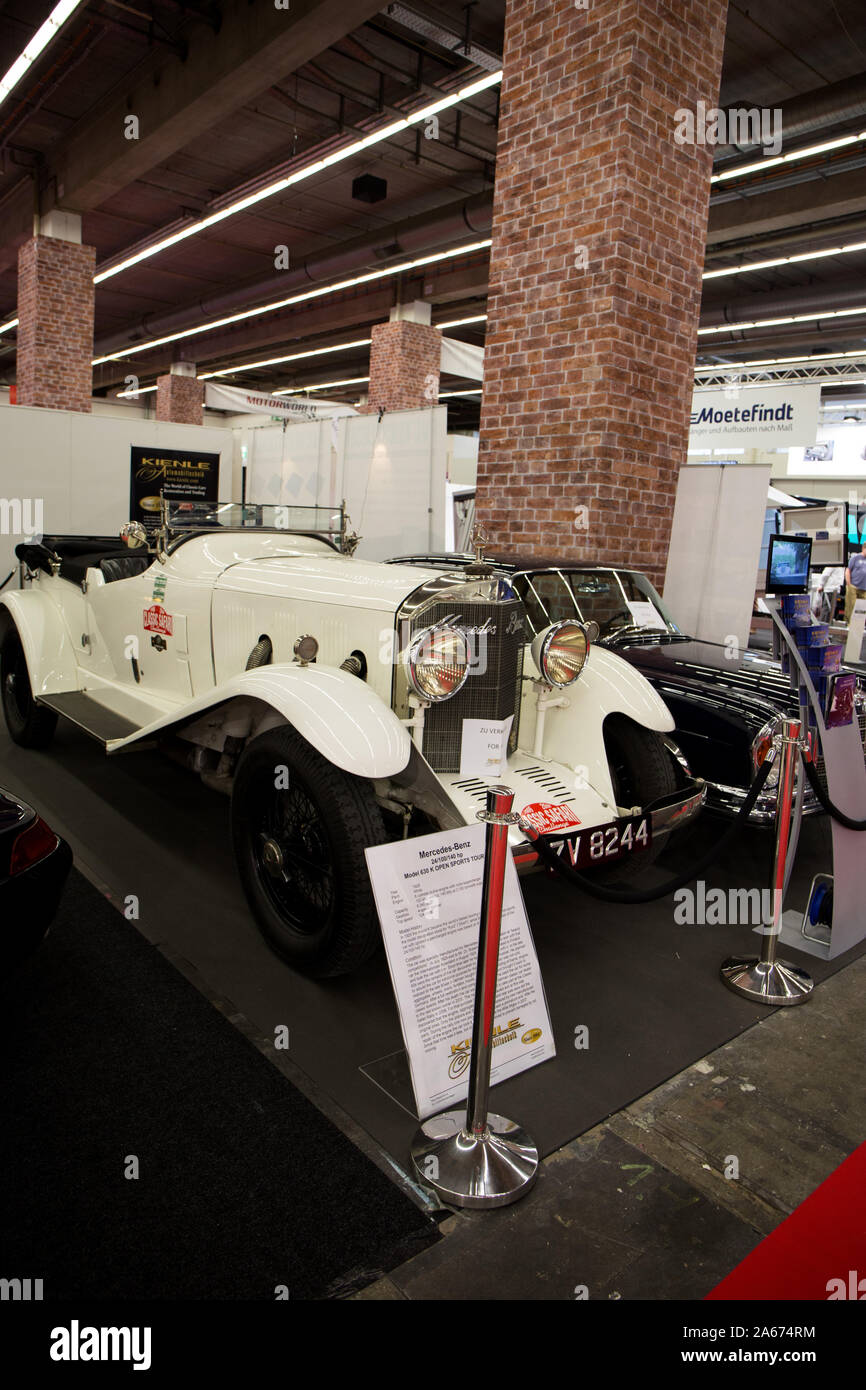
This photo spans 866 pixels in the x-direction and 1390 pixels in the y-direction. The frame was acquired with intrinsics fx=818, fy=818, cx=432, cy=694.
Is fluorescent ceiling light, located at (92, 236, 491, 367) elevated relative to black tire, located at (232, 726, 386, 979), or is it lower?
elevated

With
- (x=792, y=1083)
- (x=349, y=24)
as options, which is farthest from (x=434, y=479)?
(x=792, y=1083)

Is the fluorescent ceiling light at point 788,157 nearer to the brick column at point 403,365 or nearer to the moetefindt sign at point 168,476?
the brick column at point 403,365

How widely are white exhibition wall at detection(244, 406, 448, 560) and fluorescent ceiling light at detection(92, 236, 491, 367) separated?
129 inches

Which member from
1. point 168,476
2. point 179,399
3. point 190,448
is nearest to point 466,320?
point 190,448

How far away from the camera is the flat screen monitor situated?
119 inches

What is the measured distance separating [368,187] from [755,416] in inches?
232

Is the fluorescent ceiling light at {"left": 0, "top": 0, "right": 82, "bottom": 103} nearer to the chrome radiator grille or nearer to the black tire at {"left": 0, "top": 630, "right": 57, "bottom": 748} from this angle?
the black tire at {"left": 0, "top": 630, "right": 57, "bottom": 748}

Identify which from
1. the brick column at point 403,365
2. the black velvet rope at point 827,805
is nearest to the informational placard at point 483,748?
the black velvet rope at point 827,805

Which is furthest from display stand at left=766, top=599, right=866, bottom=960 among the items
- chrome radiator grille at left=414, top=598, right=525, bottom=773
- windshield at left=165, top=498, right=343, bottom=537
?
windshield at left=165, top=498, right=343, bottom=537

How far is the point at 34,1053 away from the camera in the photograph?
226 centimetres

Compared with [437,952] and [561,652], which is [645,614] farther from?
[437,952]

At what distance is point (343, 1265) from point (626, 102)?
561 centimetres

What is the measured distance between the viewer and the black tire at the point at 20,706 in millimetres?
4863
